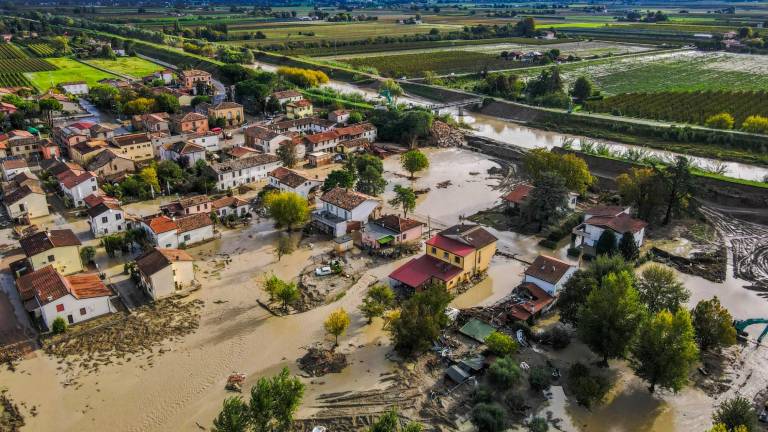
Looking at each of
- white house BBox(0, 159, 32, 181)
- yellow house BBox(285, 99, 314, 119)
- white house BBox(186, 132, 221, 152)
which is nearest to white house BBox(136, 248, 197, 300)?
white house BBox(0, 159, 32, 181)

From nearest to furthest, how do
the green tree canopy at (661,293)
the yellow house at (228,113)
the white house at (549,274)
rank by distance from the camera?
the green tree canopy at (661,293), the white house at (549,274), the yellow house at (228,113)

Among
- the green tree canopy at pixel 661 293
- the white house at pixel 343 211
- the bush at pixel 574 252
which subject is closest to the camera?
the green tree canopy at pixel 661 293

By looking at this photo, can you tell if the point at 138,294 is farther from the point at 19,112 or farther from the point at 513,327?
the point at 19,112

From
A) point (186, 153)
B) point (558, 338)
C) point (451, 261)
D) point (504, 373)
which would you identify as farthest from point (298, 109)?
point (504, 373)

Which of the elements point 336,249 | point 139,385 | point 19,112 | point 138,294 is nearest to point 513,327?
point 336,249

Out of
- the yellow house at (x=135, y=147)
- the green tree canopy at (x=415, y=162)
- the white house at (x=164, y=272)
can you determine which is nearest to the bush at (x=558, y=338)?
the white house at (x=164, y=272)

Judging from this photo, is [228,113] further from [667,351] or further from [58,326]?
[667,351]

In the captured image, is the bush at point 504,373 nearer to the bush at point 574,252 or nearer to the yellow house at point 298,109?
the bush at point 574,252
